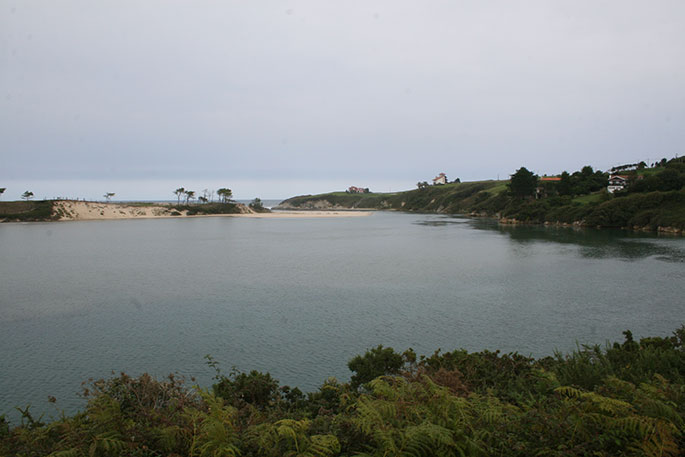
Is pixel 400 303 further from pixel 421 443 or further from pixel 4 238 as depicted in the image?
pixel 4 238

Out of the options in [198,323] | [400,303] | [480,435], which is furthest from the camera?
[400,303]

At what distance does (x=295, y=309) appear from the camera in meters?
21.4

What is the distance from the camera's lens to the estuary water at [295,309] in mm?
14312

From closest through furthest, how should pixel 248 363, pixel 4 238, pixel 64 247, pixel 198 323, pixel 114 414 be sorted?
pixel 114 414
pixel 248 363
pixel 198 323
pixel 64 247
pixel 4 238

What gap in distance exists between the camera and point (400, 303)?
22.5 meters

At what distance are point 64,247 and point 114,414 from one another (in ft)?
174

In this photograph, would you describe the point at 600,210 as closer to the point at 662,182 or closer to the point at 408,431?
the point at 662,182

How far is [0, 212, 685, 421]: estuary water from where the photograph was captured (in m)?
14.3

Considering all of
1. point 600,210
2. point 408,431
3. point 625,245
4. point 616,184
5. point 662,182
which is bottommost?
point 625,245

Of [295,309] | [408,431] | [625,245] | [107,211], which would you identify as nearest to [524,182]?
[625,245]

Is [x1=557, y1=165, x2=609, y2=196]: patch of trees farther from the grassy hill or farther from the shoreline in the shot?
the shoreline

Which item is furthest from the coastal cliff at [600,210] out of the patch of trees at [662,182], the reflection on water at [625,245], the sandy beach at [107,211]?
the sandy beach at [107,211]

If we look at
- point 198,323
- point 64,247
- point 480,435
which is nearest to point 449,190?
point 64,247

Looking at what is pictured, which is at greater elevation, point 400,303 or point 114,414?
point 114,414
